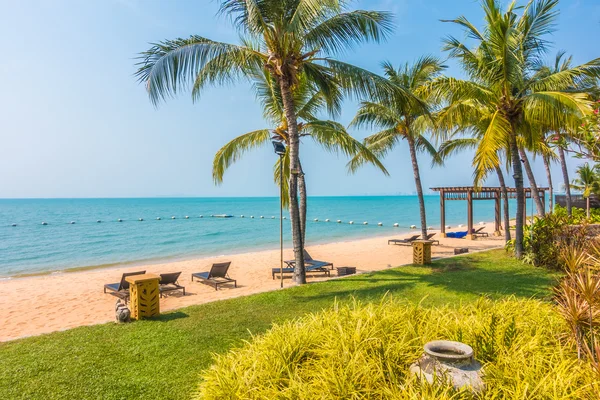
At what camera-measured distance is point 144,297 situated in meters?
6.72

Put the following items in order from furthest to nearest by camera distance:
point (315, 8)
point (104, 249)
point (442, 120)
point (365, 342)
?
point (104, 249)
point (442, 120)
point (315, 8)
point (365, 342)

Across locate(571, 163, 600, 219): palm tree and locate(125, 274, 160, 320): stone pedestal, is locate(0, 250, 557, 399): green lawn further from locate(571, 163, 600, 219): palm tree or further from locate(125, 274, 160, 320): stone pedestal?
locate(571, 163, 600, 219): palm tree

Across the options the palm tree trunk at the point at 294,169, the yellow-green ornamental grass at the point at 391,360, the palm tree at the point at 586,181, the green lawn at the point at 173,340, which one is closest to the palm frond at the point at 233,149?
the palm tree trunk at the point at 294,169

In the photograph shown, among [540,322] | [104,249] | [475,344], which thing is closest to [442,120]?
[540,322]

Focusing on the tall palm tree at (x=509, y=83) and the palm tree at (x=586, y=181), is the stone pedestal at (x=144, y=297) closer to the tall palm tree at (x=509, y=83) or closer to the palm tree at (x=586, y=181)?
the tall palm tree at (x=509, y=83)

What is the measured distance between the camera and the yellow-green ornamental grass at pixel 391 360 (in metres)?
2.77

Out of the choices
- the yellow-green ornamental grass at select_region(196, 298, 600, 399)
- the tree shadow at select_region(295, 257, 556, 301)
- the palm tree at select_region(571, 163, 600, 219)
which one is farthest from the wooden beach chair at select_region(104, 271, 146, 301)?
the palm tree at select_region(571, 163, 600, 219)

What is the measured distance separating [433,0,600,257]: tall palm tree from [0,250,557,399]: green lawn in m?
3.63

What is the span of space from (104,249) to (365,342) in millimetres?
27286

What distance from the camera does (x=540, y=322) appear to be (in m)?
4.09

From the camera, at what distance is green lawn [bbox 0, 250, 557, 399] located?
4.11 m

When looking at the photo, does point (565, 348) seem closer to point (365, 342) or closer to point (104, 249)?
point (365, 342)

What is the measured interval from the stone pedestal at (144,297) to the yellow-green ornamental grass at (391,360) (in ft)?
12.4

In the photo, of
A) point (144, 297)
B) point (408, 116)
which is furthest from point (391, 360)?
point (408, 116)
